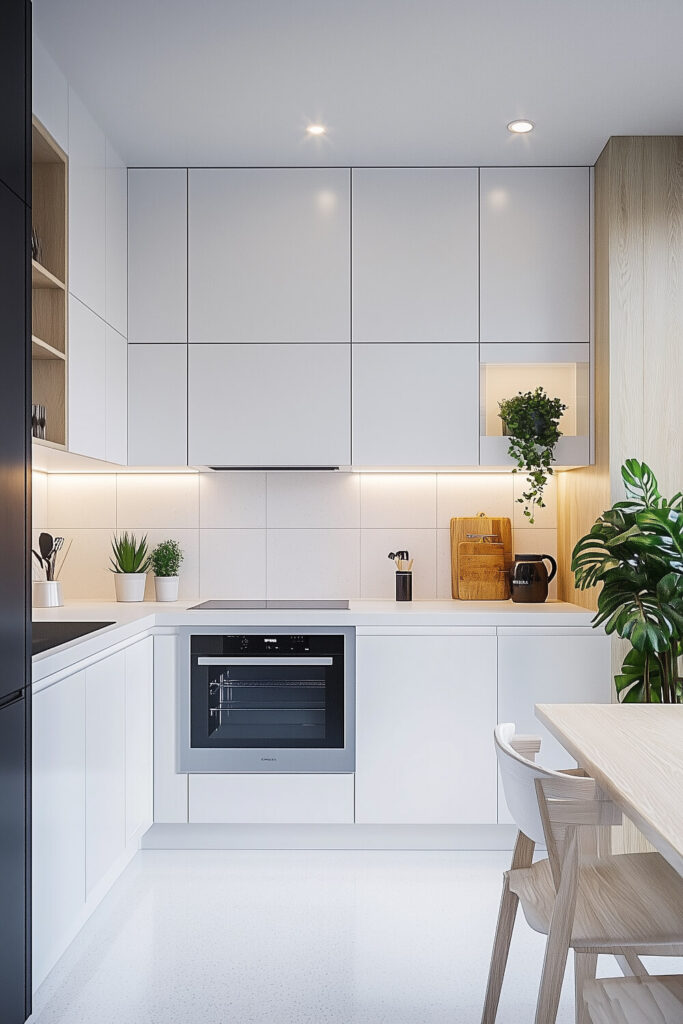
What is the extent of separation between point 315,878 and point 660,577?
1.59 metres

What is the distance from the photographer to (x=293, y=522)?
4.03 m

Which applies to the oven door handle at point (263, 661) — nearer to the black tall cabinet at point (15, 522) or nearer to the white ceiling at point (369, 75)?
the black tall cabinet at point (15, 522)

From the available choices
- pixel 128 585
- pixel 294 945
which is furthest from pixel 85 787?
pixel 128 585

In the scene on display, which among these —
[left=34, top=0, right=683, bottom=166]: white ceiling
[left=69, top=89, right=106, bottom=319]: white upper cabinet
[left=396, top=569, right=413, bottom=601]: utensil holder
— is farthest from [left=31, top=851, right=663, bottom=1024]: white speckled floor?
[left=34, top=0, right=683, bottom=166]: white ceiling

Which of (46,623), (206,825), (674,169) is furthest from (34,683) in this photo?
(674,169)

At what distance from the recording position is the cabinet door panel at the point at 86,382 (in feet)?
9.76

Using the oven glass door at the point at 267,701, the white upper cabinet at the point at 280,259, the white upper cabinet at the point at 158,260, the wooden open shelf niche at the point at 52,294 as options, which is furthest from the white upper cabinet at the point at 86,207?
the oven glass door at the point at 267,701

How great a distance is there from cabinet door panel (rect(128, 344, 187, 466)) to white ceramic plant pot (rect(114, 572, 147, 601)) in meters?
0.50

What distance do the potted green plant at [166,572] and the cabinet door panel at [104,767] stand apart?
2.81ft

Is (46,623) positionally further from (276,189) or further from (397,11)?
(397,11)

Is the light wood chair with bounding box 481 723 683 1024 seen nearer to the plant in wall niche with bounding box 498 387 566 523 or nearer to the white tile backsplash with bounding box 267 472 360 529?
the plant in wall niche with bounding box 498 387 566 523

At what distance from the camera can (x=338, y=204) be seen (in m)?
3.66

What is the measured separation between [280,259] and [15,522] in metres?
2.00

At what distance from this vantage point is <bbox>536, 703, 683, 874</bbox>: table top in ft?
4.43
